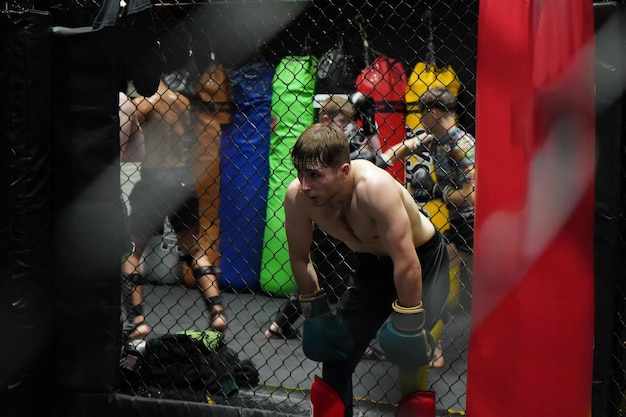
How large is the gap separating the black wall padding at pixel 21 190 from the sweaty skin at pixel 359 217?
3.66ft

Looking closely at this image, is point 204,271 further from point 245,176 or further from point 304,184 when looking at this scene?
point 304,184

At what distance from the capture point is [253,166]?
5.50 meters

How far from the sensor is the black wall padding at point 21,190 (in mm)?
3006

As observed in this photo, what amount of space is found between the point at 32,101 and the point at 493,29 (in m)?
1.86

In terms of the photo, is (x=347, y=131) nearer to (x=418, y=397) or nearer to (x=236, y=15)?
(x=236, y=15)

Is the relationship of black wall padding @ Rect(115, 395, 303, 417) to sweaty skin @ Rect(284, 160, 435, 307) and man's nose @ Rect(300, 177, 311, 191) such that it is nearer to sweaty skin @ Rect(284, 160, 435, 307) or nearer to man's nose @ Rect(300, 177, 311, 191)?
sweaty skin @ Rect(284, 160, 435, 307)

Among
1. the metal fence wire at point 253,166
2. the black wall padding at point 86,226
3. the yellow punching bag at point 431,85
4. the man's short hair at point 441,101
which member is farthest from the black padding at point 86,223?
the yellow punching bag at point 431,85

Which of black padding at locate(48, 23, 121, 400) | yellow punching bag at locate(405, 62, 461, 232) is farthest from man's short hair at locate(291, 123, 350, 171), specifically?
yellow punching bag at locate(405, 62, 461, 232)

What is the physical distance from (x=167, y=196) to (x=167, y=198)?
0.01 m

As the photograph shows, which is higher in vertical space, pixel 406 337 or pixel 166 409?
pixel 406 337

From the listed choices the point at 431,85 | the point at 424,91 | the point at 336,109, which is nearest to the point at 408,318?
the point at 336,109

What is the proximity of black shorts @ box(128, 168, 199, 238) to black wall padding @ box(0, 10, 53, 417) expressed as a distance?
4.38ft

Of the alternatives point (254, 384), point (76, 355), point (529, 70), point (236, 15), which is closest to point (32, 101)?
point (76, 355)

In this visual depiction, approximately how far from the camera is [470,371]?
2.42 meters
